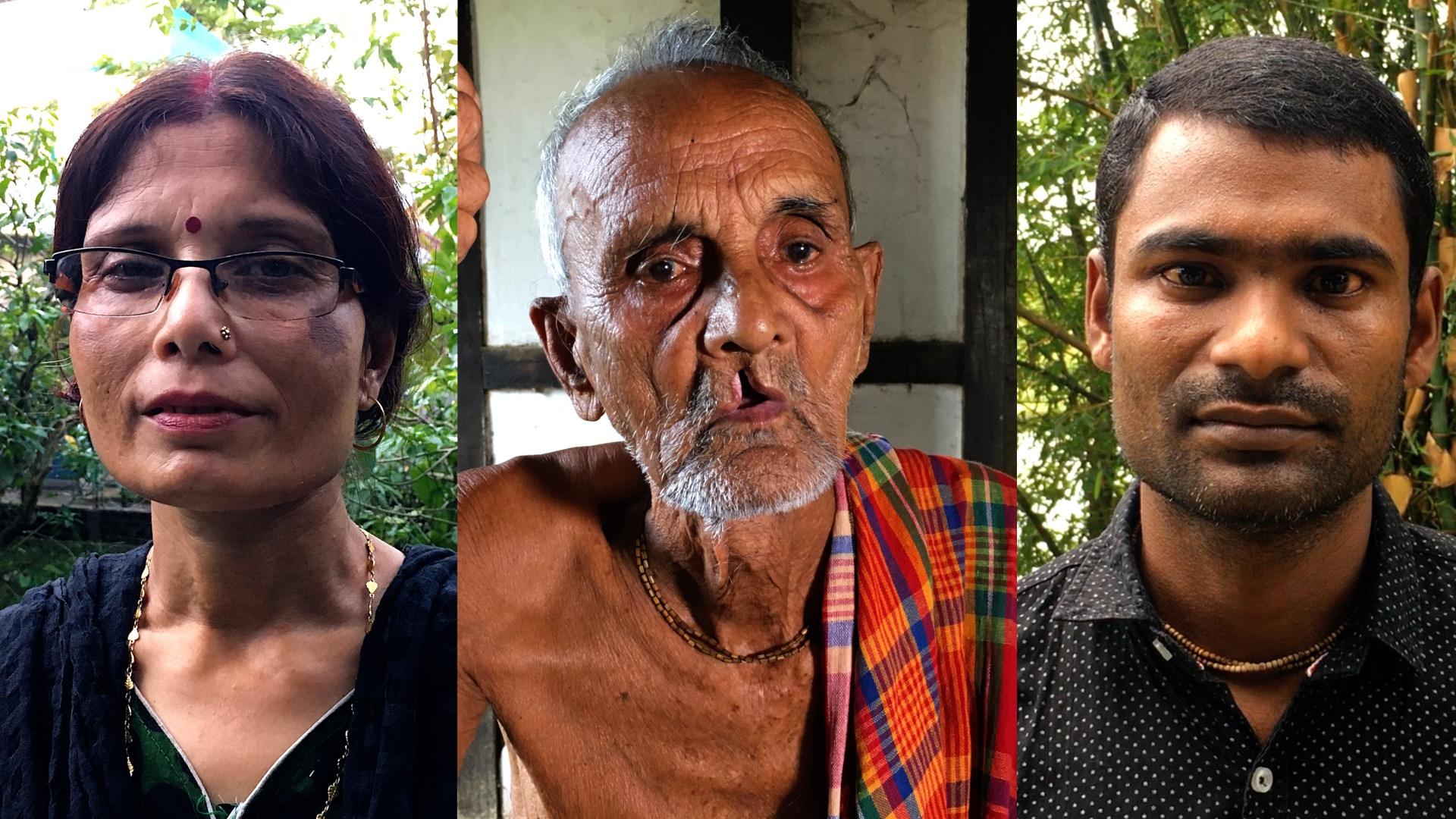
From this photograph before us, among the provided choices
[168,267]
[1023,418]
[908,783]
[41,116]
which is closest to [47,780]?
A: [168,267]

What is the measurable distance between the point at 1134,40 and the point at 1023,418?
489mm

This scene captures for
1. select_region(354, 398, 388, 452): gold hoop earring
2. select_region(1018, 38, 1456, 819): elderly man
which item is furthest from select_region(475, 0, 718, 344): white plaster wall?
select_region(1018, 38, 1456, 819): elderly man

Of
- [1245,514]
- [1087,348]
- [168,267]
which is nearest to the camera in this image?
[168,267]

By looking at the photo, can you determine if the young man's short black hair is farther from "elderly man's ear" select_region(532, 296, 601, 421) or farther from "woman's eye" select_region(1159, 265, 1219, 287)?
"elderly man's ear" select_region(532, 296, 601, 421)

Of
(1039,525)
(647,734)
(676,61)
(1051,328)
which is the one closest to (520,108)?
(676,61)

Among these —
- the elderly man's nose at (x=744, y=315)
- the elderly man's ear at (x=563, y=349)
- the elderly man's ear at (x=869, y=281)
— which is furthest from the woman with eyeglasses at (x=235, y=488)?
the elderly man's ear at (x=869, y=281)

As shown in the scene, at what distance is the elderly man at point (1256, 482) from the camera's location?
3.06 ft

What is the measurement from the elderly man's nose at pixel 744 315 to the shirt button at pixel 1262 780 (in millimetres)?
672

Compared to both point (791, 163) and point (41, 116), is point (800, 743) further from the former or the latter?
point (41, 116)

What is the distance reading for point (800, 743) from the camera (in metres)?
0.88

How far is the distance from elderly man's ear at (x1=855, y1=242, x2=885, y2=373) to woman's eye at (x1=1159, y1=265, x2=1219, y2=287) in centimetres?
33

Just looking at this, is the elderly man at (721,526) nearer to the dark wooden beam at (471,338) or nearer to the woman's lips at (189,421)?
the dark wooden beam at (471,338)

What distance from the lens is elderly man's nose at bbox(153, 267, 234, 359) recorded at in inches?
31.1

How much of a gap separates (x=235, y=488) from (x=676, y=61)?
0.49 meters
